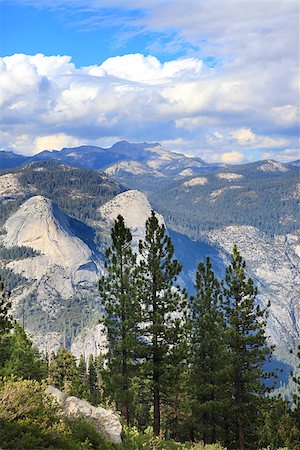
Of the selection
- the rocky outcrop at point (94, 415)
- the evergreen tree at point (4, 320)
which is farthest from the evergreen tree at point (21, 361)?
the rocky outcrop at point (94, 415)

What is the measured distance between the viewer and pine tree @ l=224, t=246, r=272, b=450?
1385 inches

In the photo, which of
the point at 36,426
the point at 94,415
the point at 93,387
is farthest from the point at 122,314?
the point at 93,387

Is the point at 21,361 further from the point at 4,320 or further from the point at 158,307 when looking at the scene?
the point at 158,307

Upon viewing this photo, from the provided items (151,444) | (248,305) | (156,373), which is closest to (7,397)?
(151,444)

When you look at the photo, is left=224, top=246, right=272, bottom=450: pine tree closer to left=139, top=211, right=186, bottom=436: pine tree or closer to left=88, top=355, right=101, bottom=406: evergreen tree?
left=139, top=211, right=186, bottom=436: pine tree

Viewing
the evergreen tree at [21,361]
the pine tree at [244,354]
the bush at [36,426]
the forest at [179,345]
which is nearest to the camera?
the bush at [36,426]

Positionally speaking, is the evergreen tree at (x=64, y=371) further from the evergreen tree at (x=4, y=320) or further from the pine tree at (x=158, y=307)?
the pine tree at (x=158, y=307)

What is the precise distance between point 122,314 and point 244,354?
979cm

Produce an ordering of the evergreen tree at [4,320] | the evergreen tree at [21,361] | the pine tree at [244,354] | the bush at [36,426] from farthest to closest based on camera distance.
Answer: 1. the evergreen tree at [21,361]
2. the pine tree at [244,354]
3. the evergreen tree at [4,320]
4. the bush at [36,426]

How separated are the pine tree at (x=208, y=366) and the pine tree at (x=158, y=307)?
138 inches

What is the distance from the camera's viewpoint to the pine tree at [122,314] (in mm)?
32719

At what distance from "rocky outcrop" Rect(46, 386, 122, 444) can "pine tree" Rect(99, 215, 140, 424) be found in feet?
45.1

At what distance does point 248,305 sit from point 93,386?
2319 inches

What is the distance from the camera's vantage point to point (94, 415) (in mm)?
17969
